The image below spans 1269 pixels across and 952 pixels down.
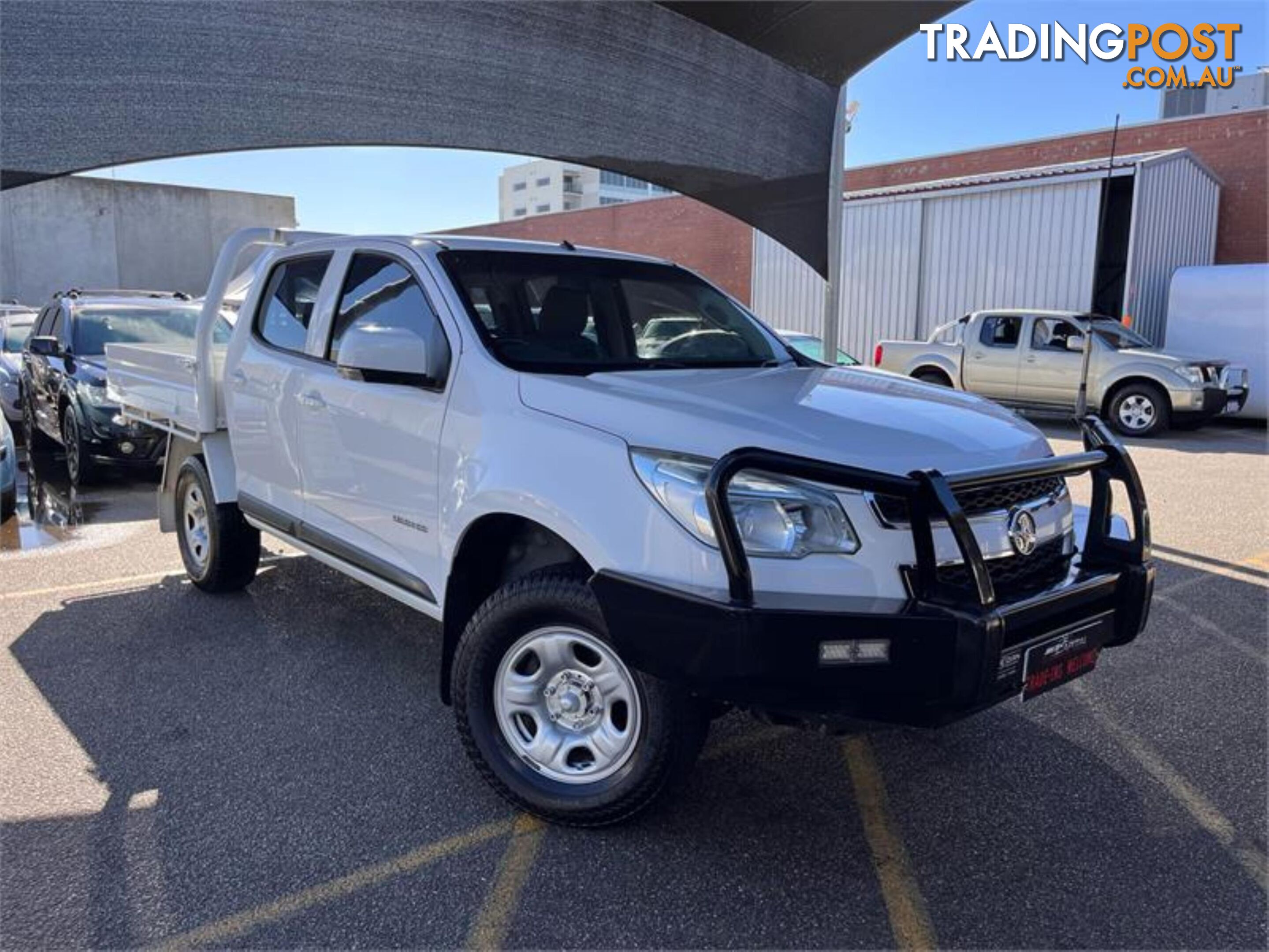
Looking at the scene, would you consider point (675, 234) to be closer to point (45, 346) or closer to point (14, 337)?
point (14, 337)

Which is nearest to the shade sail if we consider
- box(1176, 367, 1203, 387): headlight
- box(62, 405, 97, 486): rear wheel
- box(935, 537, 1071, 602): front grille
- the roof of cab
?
the roof of cab

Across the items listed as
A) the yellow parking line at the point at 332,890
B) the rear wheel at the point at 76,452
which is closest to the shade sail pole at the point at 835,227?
the yellow parking line at the point at 332,890

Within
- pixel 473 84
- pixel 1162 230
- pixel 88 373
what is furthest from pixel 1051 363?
pixel 88 373

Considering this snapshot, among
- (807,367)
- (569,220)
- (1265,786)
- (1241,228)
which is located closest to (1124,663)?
(1265,786)

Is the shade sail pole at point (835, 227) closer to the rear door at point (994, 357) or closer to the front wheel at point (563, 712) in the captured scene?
the front wheel at point (563, 712)

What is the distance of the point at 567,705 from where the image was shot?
3053 millimetres

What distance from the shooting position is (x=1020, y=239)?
1680 cm

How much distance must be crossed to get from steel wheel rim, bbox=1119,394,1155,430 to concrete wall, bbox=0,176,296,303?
2974 cm

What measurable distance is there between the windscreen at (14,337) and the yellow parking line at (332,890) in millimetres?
12621

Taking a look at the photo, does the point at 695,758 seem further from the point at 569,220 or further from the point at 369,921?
the point at 569,220

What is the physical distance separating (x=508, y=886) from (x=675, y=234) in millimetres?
28447

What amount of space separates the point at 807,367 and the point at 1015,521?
1.52m

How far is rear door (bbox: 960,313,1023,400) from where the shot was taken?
573 inches

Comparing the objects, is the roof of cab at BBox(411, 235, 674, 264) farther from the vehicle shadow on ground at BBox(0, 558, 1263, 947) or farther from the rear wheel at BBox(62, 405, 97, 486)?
the rear wheel at BBox(62, 405, 97, 486)
